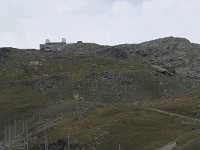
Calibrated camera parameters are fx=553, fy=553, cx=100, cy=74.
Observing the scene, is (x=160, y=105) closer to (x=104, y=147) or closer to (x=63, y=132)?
(x=63, y=132)

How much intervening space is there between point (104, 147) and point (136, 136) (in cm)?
968

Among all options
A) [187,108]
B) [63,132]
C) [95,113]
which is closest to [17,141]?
[63,132]

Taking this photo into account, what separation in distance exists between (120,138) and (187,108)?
146 feet

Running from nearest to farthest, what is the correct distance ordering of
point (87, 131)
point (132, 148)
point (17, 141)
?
point (132, 148) < point (87, 131) < point (17, 141)

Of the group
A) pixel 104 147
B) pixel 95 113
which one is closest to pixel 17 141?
pixel 95 113

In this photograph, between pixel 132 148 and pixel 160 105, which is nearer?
pixel 132 148

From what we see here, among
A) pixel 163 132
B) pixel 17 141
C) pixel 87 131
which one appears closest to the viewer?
pixel 163 132

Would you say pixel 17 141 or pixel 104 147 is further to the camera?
pixel 17 141

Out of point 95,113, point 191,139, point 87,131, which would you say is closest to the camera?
point 191,139

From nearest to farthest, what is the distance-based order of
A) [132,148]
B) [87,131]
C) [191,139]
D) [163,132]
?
[191,139] < [132,148] < [163,132] < [87,131]

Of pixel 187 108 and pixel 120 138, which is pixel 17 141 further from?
pixel 187 108

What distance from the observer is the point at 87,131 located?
16412 cm

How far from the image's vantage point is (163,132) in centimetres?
15362

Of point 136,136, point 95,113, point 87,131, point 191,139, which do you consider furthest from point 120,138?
point 95,113
